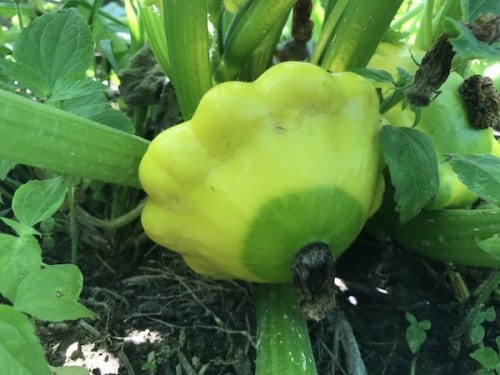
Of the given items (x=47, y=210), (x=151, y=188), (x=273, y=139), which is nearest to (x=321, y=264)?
(x=273, y=139)

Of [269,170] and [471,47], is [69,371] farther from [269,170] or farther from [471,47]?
[471,47]

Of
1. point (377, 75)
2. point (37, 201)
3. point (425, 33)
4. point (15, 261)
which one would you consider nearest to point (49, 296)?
point (15, 261)

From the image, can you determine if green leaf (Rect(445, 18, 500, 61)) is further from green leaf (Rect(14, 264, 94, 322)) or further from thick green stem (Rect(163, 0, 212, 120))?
green leaf (Rect(14, 264, 94, 322))

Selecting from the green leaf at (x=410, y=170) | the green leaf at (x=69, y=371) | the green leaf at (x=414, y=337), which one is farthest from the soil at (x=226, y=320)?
the green leaf at (x=410, y=170)

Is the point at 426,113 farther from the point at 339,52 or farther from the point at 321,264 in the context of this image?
the point at 321,264

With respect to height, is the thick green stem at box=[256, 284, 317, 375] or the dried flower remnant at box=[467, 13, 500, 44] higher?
the dried flower remnant at box=[467, 13, 500, 44]

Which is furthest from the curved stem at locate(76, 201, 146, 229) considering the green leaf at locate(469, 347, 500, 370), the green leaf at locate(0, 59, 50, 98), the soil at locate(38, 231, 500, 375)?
the green leaf at locate(469, 347, 500, 370)
